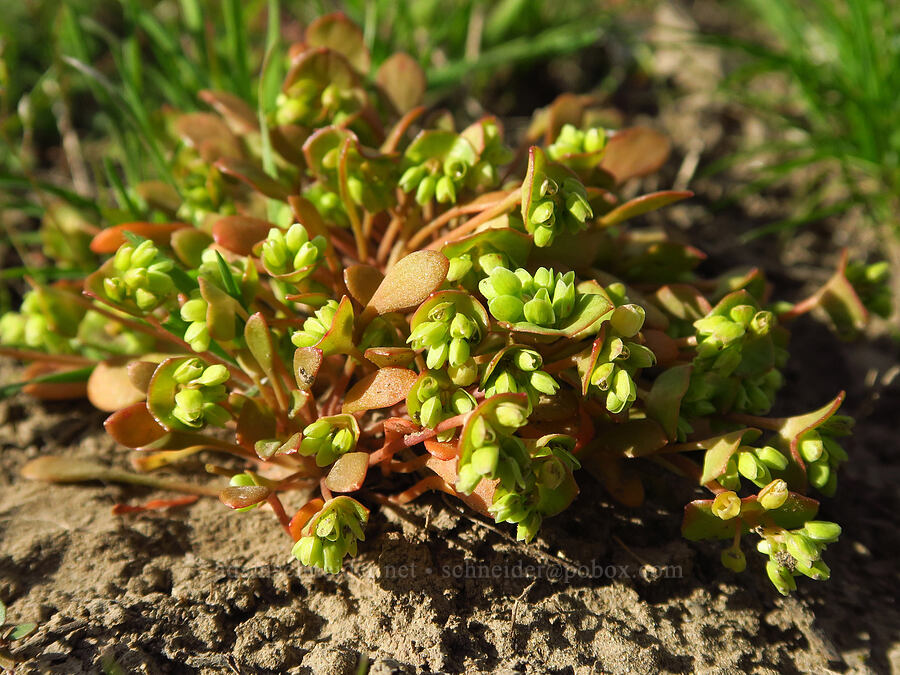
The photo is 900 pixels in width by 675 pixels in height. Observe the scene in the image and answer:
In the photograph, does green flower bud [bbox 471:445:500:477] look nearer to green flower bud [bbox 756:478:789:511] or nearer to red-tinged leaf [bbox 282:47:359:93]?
green flower bud [bbox 756:478:789:511]

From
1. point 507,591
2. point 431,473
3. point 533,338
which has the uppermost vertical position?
point 533,338

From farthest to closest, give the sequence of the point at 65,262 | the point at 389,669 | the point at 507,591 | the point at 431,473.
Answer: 1. the point at 65,262
2. the point at 431,473
3. the point at 507,591
4. the point at 389,669

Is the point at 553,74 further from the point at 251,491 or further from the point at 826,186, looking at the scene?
the point at 251,491

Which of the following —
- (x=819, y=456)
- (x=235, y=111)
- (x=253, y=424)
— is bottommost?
(x=819, y=456)

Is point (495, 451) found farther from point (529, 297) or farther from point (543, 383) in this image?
point (529, 297)

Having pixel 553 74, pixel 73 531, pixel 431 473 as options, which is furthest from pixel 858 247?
pixel 73 531

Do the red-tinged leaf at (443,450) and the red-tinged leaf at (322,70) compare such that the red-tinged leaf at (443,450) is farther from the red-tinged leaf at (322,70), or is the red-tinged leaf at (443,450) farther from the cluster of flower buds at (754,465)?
the red-tinged leaf at (322,70)

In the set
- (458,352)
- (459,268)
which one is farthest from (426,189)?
(458,352)
